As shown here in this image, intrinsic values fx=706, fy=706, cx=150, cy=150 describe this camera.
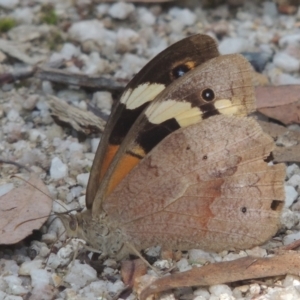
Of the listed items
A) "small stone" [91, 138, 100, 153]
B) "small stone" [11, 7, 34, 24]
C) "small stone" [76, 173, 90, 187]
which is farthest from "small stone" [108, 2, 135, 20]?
"small stone" [76, 173, 90, 187]

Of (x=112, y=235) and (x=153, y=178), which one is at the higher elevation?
(x=153, y=178)

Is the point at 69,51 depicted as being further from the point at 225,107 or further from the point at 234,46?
the point at 225,107

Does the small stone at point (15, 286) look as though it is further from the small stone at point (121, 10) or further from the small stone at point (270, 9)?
the small stone at point (270, 9)

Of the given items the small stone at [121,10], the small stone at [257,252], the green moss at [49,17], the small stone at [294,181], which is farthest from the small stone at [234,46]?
the small stone at [257,252]

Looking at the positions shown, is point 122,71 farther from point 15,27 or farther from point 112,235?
point 112,235

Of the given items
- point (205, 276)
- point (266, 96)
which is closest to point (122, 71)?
point (266, 96)

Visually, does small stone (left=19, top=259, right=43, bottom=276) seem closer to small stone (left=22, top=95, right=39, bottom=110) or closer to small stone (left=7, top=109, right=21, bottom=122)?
small stone (left=7, top=109, right=21, bottom=122)
